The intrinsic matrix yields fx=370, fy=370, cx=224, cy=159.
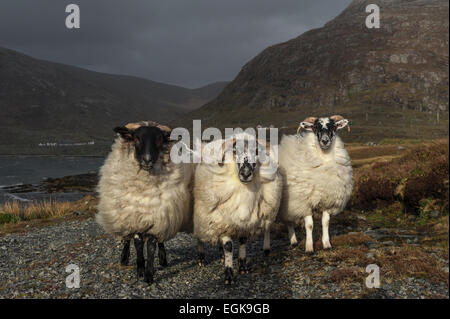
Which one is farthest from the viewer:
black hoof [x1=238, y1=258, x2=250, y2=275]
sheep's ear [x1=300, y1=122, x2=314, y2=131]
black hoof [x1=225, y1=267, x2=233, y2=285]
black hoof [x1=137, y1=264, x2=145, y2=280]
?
sheep's ear [x1=300, y1=122, x2=314, y2=131]

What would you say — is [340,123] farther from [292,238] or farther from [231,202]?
[231,202]

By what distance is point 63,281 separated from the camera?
28.7 ft

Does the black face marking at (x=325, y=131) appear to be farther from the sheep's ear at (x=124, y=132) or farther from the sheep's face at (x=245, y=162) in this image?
the sheep's ear at (x=124, y=132)

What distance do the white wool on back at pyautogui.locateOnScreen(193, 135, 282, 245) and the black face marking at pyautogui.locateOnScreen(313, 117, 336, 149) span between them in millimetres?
1672

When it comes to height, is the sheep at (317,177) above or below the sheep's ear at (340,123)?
below

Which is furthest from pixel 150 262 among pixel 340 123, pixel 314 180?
pixel 340 123

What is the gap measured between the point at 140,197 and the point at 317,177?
463 cm

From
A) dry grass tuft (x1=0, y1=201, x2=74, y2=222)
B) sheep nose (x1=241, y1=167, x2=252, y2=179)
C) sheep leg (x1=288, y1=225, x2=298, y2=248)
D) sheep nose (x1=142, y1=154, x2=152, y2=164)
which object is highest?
sheep nose (x1=142, y1=154, x2=152, y2=164)

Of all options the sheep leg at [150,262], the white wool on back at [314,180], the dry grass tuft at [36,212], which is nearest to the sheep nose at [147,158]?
the sheep leg at [150,262]

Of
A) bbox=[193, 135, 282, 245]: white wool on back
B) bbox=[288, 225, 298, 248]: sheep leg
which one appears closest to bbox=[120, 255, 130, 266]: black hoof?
bbox=[193, 135, 282, 245]: white wool on back

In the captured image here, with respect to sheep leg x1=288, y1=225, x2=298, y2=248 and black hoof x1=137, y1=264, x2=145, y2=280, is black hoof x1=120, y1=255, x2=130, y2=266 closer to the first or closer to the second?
black hoof x1=137, y1=264, x2=145, y2=280

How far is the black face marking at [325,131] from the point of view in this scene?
31.3 ft

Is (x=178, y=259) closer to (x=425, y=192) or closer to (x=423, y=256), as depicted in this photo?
(x=423, y=256)

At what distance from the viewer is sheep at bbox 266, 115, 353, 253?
9.73m
